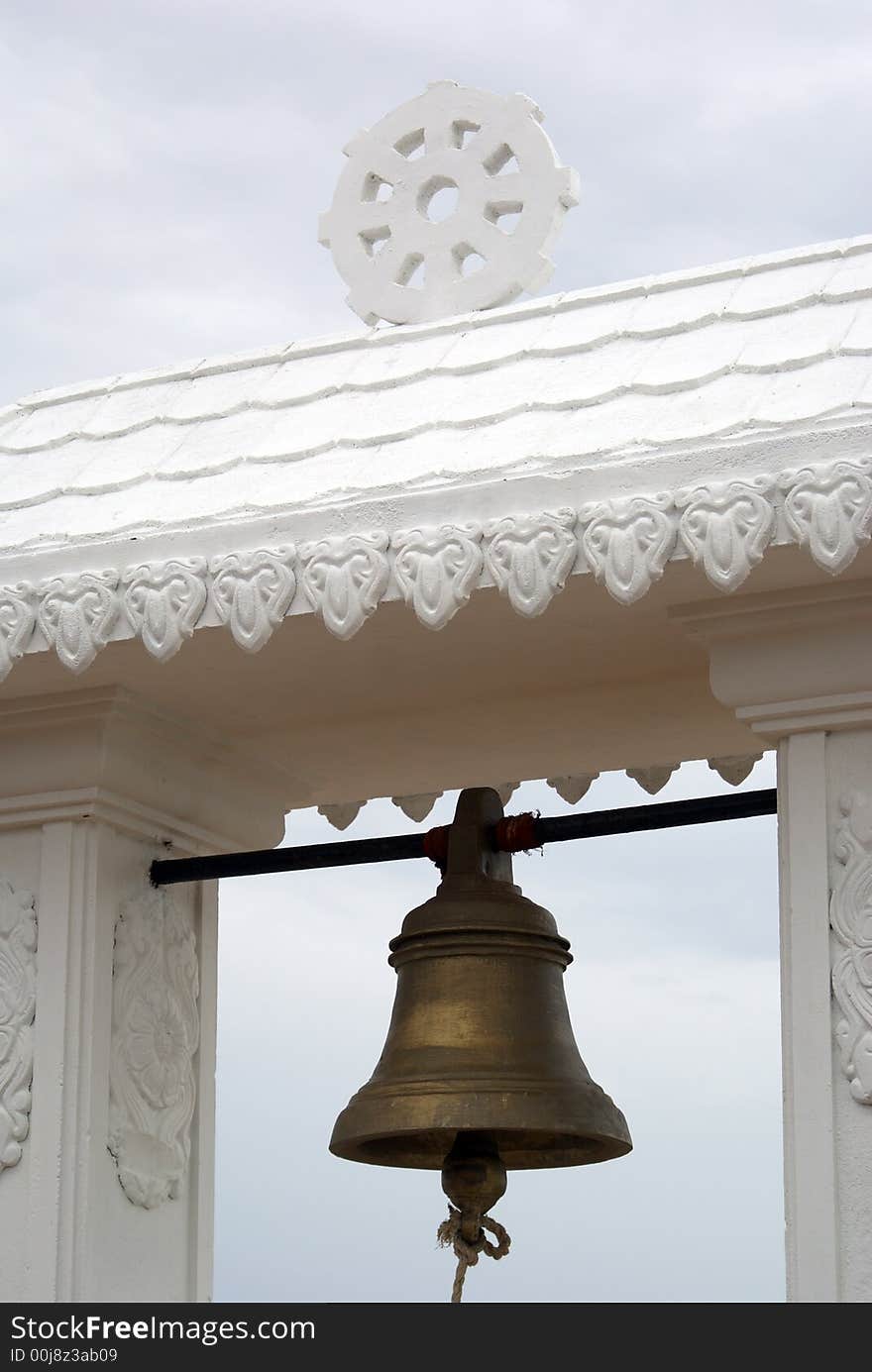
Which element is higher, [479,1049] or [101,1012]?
[101,1012]

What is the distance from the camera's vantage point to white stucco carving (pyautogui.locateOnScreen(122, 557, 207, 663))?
158 inches

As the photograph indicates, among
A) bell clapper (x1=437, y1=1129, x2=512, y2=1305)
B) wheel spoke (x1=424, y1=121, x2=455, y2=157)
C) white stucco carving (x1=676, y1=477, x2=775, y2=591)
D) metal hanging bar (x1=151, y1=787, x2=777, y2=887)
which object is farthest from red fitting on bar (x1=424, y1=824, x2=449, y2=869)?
wheel spoke (x1=424, y1=121, x2=455, y2=157)

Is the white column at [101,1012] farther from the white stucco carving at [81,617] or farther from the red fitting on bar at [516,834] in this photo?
the red fitting on bar at [516,834]

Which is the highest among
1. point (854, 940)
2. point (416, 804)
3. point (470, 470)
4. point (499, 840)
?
point (470, 470)

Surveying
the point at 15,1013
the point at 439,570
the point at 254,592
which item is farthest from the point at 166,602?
the point at 15,1013

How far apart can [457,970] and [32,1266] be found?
931 mm

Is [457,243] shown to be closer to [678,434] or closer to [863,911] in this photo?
[678,434]

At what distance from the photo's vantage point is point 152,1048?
4656 millimetres

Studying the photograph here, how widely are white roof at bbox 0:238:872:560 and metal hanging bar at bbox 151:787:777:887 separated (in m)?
0.70

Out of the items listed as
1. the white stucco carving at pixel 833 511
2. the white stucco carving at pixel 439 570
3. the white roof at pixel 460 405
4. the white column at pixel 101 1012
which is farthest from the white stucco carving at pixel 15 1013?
the white stucco carving at pixel 833 511

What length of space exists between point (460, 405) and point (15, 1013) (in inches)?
55.4

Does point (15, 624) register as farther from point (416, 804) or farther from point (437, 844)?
point (416, 804)

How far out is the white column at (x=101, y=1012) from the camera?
4.38 metres

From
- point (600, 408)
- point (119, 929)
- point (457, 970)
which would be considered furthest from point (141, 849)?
point (600, 408)
